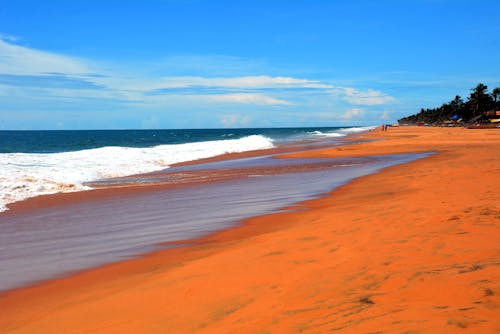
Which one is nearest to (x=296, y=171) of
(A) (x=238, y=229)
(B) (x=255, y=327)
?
(A) (x=238, y=229)

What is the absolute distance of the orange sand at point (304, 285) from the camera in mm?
3729

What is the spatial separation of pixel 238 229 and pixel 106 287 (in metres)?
3.23

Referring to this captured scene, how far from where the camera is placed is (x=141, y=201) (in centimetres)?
1210

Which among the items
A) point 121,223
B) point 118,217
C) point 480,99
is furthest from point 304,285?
point 480,99

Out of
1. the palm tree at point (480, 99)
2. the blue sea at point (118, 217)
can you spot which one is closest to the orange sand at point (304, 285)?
the blue sea at point (118, 217)

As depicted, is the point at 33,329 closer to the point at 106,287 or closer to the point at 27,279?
the point at 106,287

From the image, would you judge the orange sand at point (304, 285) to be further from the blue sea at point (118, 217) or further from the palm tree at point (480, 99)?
the palm tree at point (480, 99)

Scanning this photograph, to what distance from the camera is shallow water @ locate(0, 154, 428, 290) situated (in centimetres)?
663

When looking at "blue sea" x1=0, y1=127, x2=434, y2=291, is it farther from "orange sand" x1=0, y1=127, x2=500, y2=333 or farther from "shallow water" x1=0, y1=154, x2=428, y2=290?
"orange sand" x1=0, y1=127, x2=500, y2=333

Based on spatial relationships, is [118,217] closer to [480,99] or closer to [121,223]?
[121,223]

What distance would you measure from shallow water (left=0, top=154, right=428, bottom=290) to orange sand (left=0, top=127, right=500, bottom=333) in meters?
0.67

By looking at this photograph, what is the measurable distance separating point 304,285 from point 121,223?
5.64 m

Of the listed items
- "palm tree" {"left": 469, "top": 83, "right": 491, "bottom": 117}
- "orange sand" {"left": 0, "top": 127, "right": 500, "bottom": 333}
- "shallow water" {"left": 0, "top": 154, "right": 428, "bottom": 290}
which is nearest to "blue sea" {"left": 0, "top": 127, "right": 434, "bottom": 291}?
"shallow water" {"left": 0, "top": 154, "right": 428, "bottom": 290}

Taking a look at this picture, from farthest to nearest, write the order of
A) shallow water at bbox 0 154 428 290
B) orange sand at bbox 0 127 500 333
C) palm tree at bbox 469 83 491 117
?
palm tree at bbox 469 83 491 117
shallow water at bbox 0 154 428 290
orange sand at bbox 0 127 500 333
